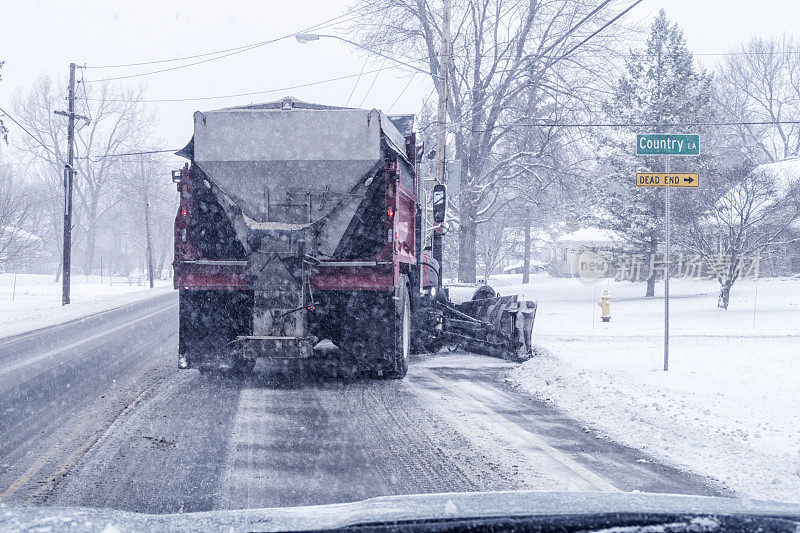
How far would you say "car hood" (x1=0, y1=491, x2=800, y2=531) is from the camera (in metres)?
1.91

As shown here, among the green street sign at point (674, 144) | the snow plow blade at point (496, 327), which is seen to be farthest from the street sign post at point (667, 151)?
the snow plow blade at point (496, 327)

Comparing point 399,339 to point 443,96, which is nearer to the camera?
point 399,339

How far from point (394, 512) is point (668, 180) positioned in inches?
354

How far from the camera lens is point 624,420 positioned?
7023 millimetres

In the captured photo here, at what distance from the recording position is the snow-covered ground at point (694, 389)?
570cm

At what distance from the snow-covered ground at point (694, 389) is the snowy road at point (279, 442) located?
0.44 m

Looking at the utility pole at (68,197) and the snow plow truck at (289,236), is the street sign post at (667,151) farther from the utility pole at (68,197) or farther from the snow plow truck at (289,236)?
the utility pole at (68,197)

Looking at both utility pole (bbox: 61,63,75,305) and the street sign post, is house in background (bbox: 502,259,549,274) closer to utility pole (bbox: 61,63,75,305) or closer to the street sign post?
utility pole (bbox: 61,63,75,305)

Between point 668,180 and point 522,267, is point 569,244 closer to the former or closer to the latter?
point 522,267

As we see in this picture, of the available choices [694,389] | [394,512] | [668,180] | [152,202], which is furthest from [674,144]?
[152,202]

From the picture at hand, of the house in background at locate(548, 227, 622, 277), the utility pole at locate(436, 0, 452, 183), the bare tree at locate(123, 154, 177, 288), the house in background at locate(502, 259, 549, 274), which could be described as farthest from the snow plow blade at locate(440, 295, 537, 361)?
the house in background at locate(502, 259, 549, 274)

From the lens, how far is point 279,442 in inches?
240

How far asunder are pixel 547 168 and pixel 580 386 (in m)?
22.7

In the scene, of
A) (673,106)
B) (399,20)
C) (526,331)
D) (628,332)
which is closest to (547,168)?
(673,106)
